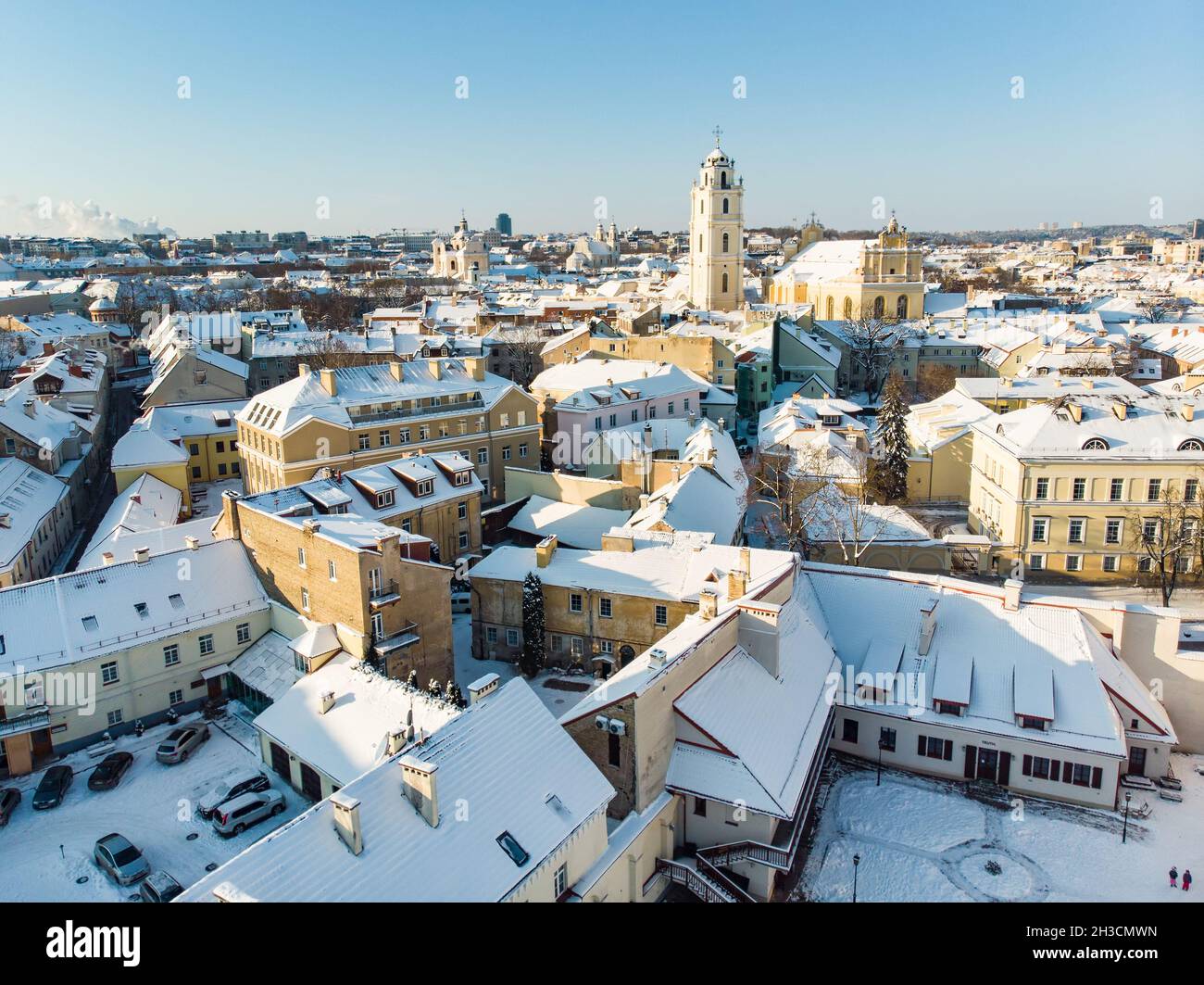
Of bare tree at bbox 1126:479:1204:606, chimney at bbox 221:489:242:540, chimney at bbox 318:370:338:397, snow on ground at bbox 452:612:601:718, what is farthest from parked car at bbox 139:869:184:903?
bare tree at bbox 1126:479:1204:606

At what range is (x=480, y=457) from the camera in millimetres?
49062

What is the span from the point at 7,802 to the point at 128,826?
3.47 m

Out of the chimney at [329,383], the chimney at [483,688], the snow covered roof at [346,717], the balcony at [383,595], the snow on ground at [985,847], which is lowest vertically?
the snow on ground at [985,847]

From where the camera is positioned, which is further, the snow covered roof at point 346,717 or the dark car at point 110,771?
the dark car at point 110,771

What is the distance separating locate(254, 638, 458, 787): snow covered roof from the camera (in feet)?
70.2

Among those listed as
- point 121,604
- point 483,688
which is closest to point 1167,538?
point 483,688

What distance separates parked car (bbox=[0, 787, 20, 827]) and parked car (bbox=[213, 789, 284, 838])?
17.9ft

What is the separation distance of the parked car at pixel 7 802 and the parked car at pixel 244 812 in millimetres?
5448

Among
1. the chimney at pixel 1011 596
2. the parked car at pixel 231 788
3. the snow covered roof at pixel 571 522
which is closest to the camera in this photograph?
the parked car at pixel 231 788

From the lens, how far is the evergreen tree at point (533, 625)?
98.4 feet

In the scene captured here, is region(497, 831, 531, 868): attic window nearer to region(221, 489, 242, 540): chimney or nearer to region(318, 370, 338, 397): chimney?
region(221, 489, 242, 540): chimney

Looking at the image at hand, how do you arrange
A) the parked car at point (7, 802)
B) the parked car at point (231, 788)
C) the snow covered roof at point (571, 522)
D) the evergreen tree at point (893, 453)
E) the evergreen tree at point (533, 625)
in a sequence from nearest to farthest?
1. the parked car at point (7, 802)
2. the parked car at point (231, 788)
3. the evergreen tree at point (533, 625)
4. the snow covered roof at point (571, 522)
5. the evergreen tree at point (893, 453)

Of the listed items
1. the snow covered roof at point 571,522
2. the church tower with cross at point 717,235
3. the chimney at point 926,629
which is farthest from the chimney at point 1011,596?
the church tower with cross at point 717,235

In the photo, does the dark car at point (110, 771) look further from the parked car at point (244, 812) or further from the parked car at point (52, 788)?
the parked car at point (244, 812)
